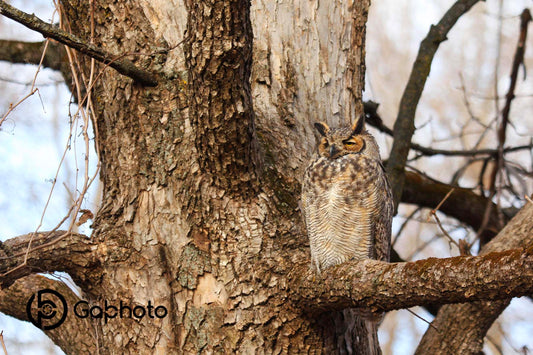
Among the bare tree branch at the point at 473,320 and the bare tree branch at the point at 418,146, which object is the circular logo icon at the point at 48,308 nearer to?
the bare tree branch at the point at 473,320

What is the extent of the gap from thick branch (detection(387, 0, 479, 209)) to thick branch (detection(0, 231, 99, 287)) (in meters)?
1.68

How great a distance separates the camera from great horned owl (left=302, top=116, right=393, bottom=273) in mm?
2570

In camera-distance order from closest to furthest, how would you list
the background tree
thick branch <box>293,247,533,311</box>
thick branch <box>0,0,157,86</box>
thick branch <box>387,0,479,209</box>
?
thick branch <box>293,247,533,311</box>
thick branch <box>0,0,157,86</box>
the background tree
thick branch <box>387,0,479,209</box>

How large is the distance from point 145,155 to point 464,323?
5.49 feet

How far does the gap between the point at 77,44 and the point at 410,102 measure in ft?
6.83

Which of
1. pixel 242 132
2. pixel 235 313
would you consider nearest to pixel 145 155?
pixel 242 132

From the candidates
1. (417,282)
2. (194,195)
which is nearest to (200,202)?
(194,195)

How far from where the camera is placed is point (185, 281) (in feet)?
7.70

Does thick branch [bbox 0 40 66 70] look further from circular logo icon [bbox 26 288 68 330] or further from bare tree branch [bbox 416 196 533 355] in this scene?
bare tree branch [bbox 416 196 533 355]

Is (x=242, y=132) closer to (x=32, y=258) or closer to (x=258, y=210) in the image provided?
(x=258, y=210)

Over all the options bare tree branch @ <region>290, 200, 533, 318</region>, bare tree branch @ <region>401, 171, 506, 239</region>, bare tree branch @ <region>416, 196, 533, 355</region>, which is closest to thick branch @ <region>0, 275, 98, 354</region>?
bare tree branch @ <region>290, 200, 533, 318</region>

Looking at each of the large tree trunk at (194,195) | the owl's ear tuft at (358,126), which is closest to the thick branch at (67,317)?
the large tree trunk at (194,195)

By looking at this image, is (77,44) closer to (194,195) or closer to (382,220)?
(194,195)

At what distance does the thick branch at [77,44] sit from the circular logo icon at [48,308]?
981 millimetres
